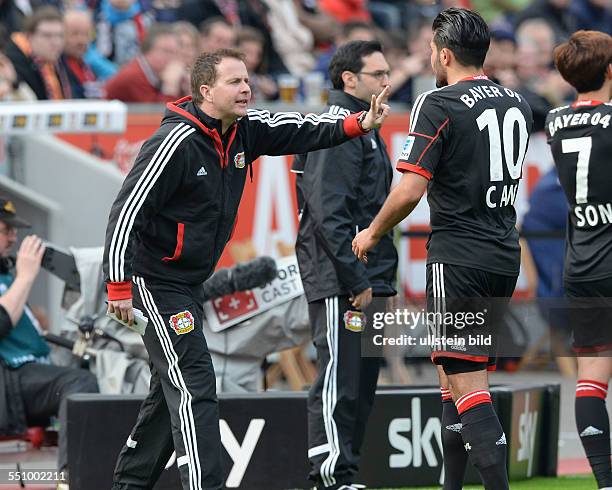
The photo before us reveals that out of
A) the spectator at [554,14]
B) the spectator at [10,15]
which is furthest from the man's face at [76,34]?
the spectator at [554,14]

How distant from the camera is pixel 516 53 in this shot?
1525 cm

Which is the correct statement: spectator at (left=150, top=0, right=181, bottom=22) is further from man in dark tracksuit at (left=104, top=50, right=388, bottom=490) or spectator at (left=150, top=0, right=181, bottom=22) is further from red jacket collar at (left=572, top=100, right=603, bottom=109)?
man in dark tracksuit at (left=104, top=50, right=388, bottom=490)

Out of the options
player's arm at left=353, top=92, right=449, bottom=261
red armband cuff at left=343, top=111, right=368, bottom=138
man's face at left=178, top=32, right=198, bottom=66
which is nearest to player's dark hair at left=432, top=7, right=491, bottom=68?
player's arm at left=353, top=92, right=449, bottom=261

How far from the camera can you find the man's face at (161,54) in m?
12.8

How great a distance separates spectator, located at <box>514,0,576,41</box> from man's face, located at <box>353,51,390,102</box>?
9.87m

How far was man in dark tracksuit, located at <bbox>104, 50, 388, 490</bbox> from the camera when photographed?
6289 millimetres

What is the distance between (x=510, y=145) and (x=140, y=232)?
70.5 inches

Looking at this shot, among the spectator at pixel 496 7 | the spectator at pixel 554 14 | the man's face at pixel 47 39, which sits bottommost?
the man's face at pixel 47 39

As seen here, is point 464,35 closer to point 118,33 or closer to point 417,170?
point 417,170

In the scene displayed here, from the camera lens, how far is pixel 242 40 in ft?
46.5

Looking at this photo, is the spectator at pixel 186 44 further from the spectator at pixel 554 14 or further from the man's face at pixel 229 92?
the man's face at pixel 229 92

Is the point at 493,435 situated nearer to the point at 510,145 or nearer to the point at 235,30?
the point at 510,145

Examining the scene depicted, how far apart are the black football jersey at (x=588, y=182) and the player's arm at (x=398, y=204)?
4.34ft

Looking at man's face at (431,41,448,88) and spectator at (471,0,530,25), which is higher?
spectator at (471,0,530,25)
